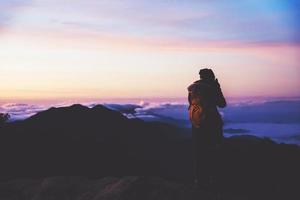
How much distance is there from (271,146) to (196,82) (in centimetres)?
13783

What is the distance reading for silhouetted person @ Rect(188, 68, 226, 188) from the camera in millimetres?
12234

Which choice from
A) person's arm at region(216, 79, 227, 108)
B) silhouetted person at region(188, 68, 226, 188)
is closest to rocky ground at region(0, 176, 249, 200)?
silhouetted person at region(188, 68, 226, 188)

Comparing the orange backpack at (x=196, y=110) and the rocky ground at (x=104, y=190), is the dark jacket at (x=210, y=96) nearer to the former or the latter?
the orange backpack at (x=196, y=110)

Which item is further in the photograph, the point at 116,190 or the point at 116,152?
the point at 116,152

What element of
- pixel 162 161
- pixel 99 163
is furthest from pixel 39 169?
pixel 162 161

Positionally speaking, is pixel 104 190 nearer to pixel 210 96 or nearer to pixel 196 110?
pixel 196 110

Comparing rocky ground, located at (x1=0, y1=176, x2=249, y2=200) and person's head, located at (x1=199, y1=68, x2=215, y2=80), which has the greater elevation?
person's head, located at (x1=199, y1=68, x2=215, y2=80)

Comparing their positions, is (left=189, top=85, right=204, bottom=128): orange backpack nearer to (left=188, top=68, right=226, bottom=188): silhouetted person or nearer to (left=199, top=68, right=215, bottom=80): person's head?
(left=188, top=68, right=226, bottom=188): silhouetted person

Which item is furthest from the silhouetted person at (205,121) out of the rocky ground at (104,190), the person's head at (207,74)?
the rocky ground at (104,190)

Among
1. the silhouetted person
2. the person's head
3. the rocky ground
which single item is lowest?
the rocky ground

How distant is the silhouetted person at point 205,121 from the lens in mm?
12234

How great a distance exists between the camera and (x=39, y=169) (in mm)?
105250

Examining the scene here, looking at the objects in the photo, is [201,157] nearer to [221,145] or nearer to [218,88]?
[221,145]

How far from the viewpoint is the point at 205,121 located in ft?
40.4
